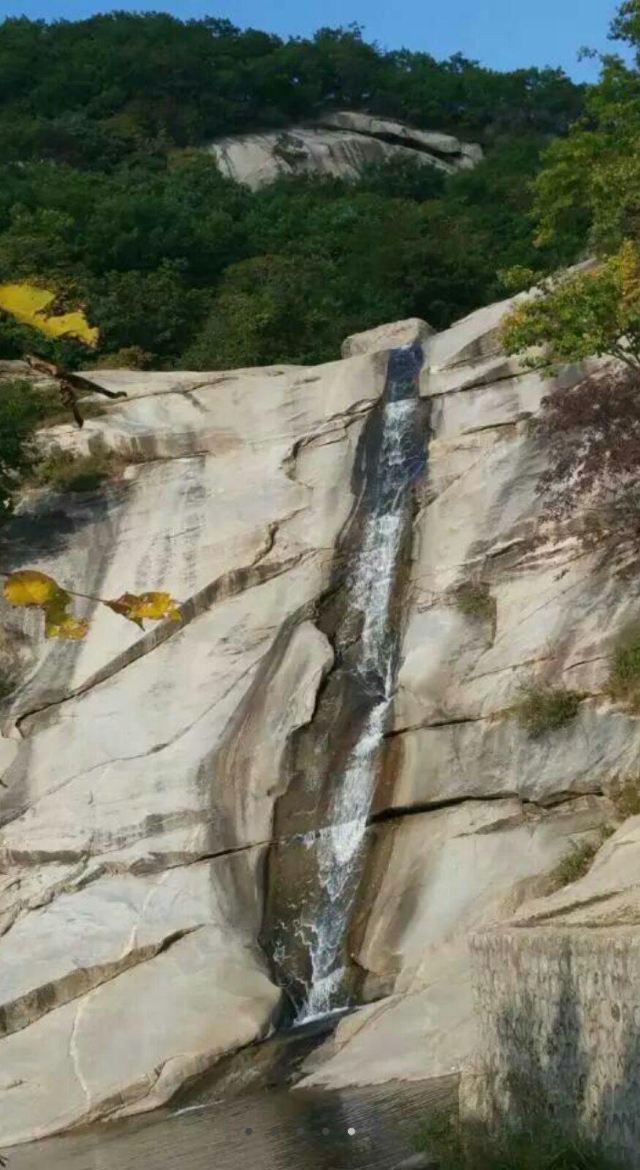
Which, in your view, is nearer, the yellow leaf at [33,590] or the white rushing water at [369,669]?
the yellow leaf at [33,590]

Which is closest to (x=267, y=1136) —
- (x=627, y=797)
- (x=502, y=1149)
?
(x=502, y=1149)

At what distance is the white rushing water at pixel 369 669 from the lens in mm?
18797

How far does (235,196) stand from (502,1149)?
144 ft

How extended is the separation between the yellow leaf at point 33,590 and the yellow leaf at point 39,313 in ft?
2.14

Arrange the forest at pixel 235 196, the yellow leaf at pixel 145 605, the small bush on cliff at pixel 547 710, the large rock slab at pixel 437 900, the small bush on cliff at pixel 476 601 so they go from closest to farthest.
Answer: the yellow leaf at pixel 145 605 → the large rock slab at pixel 437 900 → the small bush on cliff at pixel 547 710 → the small bush on cliff at pixel 476 601 → the forest at pixel 235 196

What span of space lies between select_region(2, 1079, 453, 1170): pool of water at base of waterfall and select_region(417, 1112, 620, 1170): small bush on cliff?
456 mm

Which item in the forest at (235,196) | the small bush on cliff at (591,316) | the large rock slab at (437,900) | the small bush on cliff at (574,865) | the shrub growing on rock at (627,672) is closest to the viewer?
the large rock slab at (437,900)

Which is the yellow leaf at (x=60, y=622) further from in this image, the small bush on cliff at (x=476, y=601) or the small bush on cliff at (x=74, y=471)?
the small bush on cliff at (x=74, y=471)

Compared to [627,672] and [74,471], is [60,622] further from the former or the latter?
[74,471]

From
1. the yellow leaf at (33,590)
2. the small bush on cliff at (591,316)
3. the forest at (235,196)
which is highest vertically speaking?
the forest at (235,196)

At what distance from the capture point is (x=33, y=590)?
4262 millimetres

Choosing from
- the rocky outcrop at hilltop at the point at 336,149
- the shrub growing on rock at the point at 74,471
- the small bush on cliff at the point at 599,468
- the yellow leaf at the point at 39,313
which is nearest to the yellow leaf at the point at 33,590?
the yellow leaf at the point at 39,313

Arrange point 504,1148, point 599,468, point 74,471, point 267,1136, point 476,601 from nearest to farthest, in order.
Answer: point 504,1148 → point 267,1136 → point 599,468 → point 476,601 → point 74,471

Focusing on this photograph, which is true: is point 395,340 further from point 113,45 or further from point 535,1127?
point 113,45
